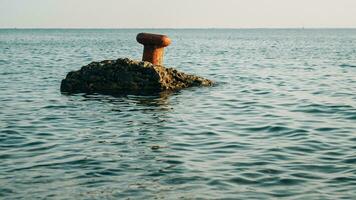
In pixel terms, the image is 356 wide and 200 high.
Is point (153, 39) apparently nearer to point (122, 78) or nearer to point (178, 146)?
point (122, 78)

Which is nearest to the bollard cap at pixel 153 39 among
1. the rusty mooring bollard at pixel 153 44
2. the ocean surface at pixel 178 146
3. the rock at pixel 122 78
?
the rusty mooring bollard at pixel 153 44

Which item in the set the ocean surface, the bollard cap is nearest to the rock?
the ocean surface

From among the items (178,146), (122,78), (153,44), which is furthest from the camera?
(153,44)

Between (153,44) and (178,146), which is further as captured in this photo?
(153,44)

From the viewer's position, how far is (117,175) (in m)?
7.34

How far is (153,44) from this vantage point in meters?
17.4

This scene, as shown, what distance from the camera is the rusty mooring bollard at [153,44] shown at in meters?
16.9

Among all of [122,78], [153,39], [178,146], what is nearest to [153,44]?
[153,39]

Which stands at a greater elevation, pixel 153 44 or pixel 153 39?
pixel 153 39

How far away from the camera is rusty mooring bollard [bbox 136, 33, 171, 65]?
16.9 meters

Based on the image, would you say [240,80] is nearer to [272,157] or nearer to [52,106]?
[52,106]

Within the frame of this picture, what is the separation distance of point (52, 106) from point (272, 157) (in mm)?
7922

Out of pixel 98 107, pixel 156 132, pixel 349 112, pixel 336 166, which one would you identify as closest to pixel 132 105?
pixel 98 107

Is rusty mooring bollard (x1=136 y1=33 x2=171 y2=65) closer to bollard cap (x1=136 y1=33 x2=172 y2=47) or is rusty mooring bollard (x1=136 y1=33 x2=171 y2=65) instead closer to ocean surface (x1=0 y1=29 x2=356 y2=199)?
bollard cap (x1=136 y1=33 x2=172 y2=47)
